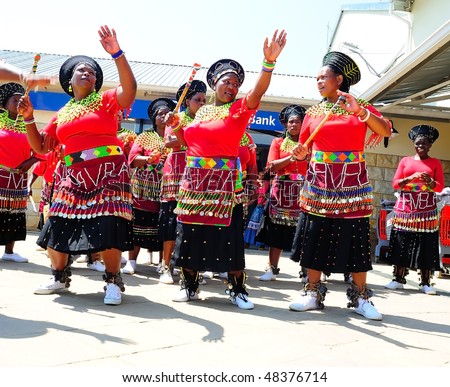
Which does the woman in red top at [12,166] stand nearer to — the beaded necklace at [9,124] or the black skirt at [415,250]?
the beaded necklace at [9,124]

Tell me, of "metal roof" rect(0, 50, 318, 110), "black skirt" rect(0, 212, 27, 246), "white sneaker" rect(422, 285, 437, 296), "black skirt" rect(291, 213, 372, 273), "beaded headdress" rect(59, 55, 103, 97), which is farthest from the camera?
"metal roof" rect(0, 50, 318, 110)

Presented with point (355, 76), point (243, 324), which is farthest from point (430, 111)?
point (243, 324)

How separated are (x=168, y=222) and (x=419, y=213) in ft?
9.66

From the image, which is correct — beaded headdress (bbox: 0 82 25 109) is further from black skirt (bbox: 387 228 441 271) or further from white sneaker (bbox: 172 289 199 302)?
black skirt (bbox: 387 228 441 271)

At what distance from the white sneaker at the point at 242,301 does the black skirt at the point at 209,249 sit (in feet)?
0.79

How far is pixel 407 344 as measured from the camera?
12.0 ft

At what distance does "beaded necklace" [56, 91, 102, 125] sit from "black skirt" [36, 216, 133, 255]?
818 mm

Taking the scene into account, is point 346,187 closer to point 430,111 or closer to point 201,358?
point 201,358

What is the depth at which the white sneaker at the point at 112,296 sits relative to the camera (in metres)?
4.42

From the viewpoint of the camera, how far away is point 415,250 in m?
6.62

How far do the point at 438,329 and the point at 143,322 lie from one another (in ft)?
7.30

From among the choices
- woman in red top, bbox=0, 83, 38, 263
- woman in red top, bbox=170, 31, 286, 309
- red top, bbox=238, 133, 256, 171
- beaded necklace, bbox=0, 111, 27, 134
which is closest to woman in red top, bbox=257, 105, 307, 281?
red top, bbox=238, 133, 256, 171

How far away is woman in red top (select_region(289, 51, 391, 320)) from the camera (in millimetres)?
4469

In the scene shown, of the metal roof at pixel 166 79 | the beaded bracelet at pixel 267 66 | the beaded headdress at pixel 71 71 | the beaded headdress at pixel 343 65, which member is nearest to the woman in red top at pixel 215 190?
the beaded bracelet at pixel 267 66
